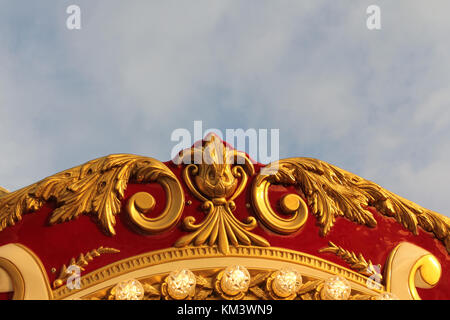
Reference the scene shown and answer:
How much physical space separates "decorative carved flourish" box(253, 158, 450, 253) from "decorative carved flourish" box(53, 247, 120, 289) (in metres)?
0.54

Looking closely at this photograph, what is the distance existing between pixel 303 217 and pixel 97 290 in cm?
71

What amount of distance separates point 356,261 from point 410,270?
20cm

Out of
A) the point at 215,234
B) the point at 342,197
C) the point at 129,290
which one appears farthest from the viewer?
the point at 342,197

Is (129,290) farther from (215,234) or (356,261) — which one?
(356,261)

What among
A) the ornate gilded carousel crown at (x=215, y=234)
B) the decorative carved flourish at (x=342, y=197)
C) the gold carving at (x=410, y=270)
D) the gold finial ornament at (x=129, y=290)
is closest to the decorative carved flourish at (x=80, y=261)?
the ornate gilded carousel crown at (x=215, y=234)

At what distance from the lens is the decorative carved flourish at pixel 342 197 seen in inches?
76.3

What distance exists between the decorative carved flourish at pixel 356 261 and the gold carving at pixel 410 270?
1.7 inches

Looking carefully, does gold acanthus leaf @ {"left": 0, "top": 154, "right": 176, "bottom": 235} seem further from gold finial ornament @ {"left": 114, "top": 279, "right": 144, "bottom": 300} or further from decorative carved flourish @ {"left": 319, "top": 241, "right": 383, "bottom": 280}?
decorative carved flourish @ {"left": 319, "top": 241, "right": 383, "bottom": 280}

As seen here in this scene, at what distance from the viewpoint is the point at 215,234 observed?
5.93ft

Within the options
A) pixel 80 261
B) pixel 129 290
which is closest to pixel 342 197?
pixel 129 290

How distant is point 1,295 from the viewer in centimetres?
165

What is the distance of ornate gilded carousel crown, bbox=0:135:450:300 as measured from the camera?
1702 mm

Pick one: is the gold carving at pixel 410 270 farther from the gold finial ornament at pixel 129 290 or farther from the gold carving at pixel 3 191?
the gold carving at pixel 3 191
